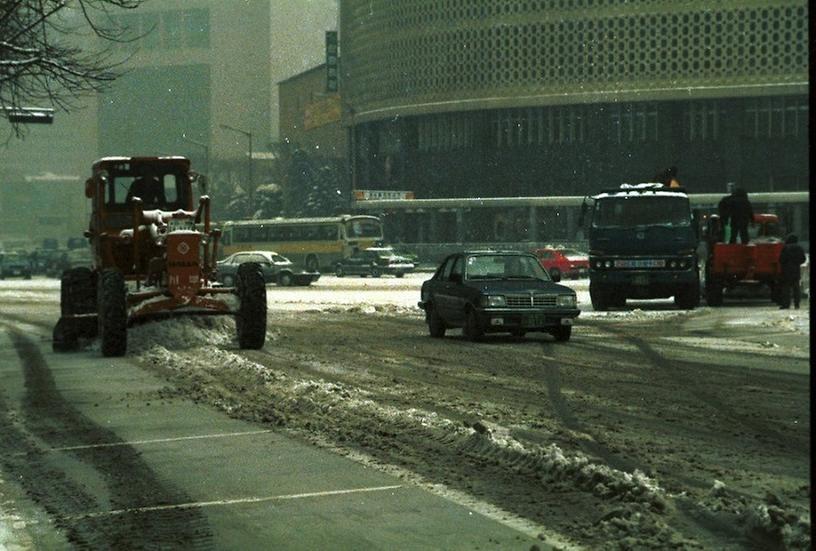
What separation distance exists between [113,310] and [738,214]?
1821cm

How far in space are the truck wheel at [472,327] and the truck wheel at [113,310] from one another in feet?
17.6

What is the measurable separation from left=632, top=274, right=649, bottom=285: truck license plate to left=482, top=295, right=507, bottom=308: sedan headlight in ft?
36.4

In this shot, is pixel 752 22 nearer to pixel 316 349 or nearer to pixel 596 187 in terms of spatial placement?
pixel 596 187

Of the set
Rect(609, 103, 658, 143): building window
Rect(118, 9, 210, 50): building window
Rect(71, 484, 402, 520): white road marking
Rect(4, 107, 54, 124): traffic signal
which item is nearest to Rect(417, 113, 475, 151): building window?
Rect(609, 103, 658, 143): building window

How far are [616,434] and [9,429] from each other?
5.48 meters

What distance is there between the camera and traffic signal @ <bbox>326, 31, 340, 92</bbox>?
11788cm

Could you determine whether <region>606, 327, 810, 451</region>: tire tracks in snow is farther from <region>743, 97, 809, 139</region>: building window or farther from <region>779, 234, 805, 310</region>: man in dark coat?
<region>743, 97, 809, 139</region>: building window

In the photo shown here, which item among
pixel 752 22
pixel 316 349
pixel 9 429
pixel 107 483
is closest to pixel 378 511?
pixel 107 483

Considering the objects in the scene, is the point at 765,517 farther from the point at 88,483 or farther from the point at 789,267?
the point at 789,267

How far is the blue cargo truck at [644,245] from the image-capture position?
107ft

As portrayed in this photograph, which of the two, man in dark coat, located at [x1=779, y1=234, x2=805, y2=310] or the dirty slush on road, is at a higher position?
man in dark coat, located at [x1=779, y1=234, x2=805, y2=310]

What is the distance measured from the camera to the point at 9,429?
1323cm

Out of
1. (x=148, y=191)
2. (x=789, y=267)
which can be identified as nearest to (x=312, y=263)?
(x=789, y=267)

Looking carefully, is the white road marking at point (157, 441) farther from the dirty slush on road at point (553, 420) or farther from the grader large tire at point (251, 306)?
the grader large tire at point (251, 306)
